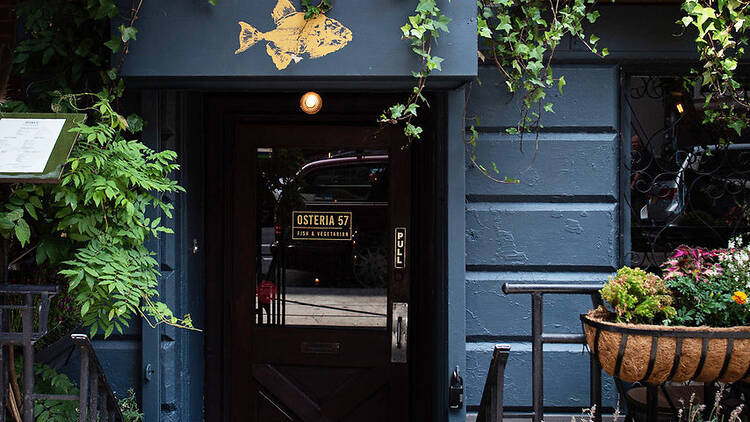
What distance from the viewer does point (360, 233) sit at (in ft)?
15.1

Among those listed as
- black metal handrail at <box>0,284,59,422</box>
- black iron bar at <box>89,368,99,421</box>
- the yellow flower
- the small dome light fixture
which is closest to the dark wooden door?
the small dome light fixture

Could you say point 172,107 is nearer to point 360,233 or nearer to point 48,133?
point 48,133

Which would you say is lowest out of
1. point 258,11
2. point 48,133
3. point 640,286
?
point 640,286

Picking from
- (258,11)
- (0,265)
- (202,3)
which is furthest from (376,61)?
(0,265)

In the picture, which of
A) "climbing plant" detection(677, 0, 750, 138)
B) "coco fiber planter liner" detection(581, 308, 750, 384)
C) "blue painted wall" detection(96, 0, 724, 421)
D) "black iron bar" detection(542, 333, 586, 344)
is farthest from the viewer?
"blue painted wall" detection(96, 0, 724, 421)

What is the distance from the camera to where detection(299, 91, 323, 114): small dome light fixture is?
14.1ft

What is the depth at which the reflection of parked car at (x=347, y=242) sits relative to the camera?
4.59 metres

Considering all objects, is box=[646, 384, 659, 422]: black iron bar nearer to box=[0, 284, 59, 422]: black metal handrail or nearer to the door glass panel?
the door glass panel

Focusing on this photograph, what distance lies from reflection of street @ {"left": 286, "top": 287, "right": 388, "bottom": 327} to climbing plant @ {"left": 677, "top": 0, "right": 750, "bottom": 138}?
2445 millimetres

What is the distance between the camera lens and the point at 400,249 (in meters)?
4.55

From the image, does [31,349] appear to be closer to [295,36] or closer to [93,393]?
[93,393]

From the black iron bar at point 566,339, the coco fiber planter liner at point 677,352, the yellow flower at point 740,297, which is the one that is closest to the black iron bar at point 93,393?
the black iron bar at point 566,339

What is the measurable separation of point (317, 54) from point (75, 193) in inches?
52.7

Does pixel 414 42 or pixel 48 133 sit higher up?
pixel 414 42
